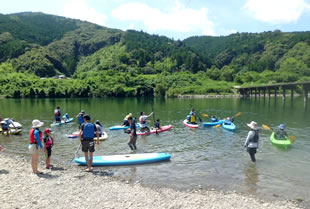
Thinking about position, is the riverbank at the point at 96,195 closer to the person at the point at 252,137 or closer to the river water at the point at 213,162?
the river water at the point at 213,162

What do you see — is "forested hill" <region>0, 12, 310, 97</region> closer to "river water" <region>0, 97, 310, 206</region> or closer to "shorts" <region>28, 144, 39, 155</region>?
"river water" <region>0, 97, 310, 206</region>

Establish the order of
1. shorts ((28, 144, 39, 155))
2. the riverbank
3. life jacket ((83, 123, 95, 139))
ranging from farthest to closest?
1. life jacket ((83, 123, 95, 139))
2. shorts ((28, 144, 39, 155))
3. the riverbank

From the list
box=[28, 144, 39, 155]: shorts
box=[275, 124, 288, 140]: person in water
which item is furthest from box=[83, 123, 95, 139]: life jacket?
box=[275, 124, 288, 140]: person in water

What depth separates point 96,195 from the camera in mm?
9828

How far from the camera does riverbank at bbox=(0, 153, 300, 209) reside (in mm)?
9086

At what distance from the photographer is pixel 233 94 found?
10688 cm

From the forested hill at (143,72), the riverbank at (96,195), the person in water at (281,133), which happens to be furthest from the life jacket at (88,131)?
the forested hill at (143,72)

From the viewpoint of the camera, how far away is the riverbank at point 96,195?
358 inches

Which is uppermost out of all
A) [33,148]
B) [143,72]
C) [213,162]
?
[143,72]

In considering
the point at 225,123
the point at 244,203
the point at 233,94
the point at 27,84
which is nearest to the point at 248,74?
the point at 233,94

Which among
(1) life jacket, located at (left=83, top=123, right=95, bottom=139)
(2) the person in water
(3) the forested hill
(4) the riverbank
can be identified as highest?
(3) the forested hill

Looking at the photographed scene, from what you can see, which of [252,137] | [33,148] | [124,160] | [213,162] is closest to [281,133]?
[213,162]

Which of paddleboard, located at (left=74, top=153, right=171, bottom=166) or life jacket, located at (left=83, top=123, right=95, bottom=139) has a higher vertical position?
life jacket, located at (left=83, top=123, right=95, bottom=139)

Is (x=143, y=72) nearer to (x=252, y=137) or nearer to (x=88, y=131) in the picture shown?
(x=252, y=137)
